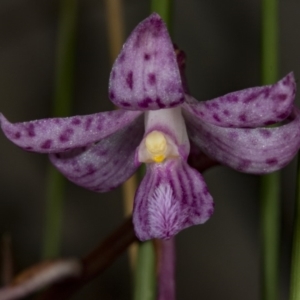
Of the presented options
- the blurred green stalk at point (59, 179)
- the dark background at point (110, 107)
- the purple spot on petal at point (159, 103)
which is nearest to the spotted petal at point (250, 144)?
the purple spot on petal at point (159, 103)

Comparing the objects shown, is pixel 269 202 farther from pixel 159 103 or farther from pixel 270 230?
pixel 159 103

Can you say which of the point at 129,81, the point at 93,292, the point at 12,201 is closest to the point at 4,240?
the point at 129,81

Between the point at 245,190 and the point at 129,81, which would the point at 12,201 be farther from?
the point at 129,81

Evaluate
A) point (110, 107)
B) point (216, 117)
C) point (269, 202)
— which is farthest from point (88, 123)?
point (110, 107)

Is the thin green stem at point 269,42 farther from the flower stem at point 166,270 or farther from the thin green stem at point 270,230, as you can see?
the flower stem at point 166,270

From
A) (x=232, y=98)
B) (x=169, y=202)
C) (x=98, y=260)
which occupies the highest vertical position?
(x=232, y=98)
